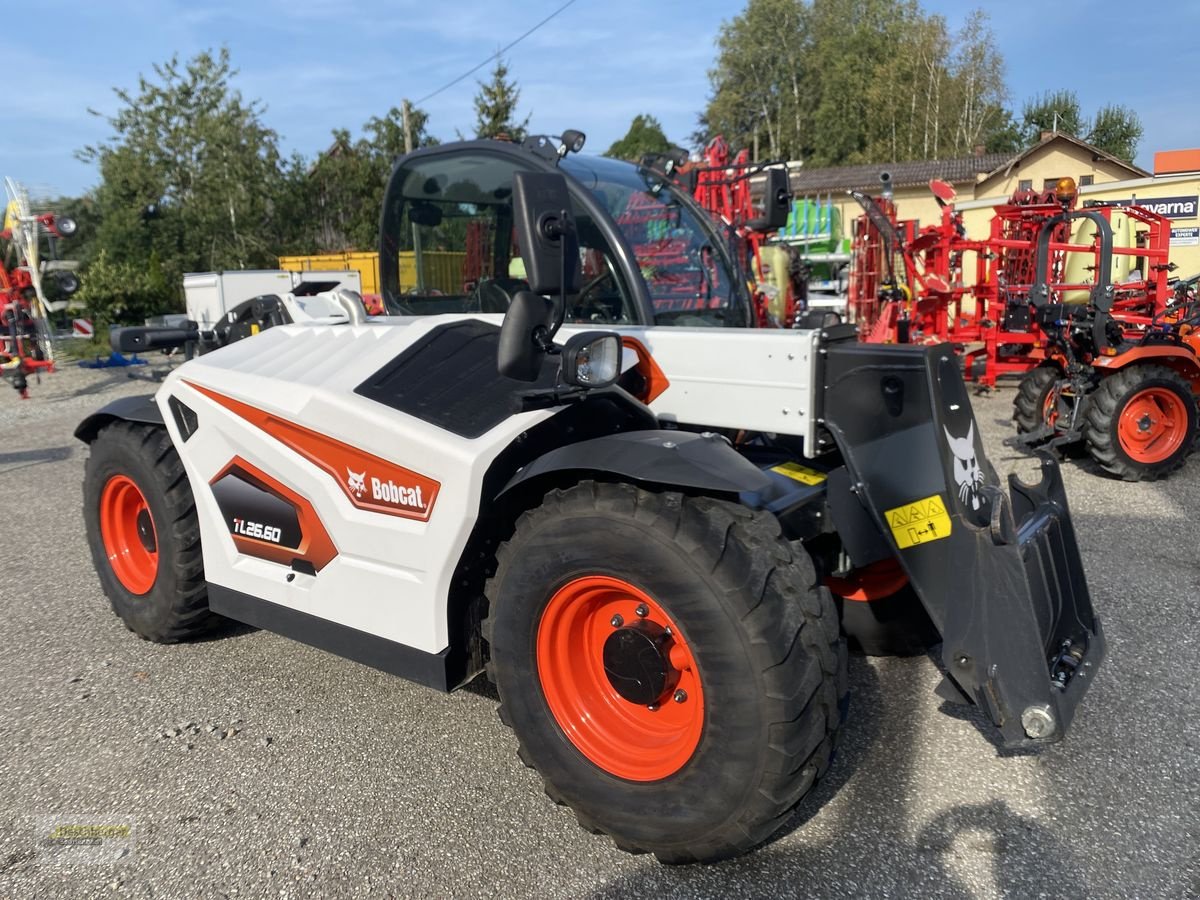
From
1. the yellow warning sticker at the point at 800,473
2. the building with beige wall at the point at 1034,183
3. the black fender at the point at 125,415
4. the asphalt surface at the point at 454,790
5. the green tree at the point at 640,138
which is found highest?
the green tree at the point at 640,138

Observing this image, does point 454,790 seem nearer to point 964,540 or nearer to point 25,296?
point 964,540

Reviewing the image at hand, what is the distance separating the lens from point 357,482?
2.76m

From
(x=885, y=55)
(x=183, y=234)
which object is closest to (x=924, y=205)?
(x=183, y=234)

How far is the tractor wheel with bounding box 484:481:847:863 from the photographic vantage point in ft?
7.00

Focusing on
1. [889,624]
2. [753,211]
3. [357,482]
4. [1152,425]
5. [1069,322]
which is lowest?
[889,624]

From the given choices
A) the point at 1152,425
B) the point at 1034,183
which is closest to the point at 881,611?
the point at 1152,425

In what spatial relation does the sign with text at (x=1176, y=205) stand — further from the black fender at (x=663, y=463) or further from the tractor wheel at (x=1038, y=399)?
the black fender at (x=663, y=463)

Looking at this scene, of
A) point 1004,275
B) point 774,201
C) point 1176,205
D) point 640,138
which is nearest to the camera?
point 774,201

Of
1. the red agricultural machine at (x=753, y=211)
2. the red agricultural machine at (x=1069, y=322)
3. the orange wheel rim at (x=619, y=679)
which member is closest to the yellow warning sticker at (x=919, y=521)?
the orange wheel rim at (x=619, y=679)

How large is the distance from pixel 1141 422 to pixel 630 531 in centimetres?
610

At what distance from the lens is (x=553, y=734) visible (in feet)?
8.10

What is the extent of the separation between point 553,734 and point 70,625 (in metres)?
2.98

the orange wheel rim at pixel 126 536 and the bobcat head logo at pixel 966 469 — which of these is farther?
the orange wheel rim at pixel 126 536

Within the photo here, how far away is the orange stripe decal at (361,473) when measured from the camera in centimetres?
261
